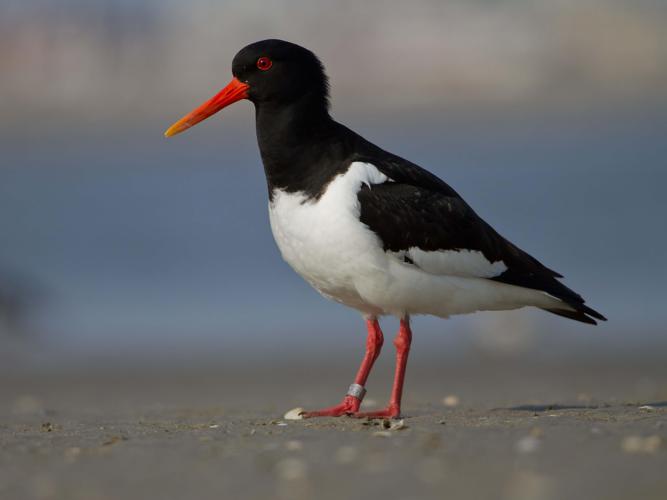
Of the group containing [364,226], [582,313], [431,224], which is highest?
[431,224]

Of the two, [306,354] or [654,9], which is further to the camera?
[654,9]

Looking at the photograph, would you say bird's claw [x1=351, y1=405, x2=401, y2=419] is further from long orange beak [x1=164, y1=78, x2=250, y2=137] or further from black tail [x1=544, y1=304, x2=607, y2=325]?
long orange beak [x1=164, y1=78, x2=250, y2=137]

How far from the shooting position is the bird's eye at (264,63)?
7.56 m

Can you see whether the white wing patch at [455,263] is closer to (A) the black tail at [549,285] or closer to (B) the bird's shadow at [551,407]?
(A) the black tail at [549,285]

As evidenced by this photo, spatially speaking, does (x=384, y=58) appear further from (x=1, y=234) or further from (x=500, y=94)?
(x=1, y=234)

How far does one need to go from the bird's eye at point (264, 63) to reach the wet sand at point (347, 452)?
230 cm

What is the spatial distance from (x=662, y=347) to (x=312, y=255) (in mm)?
7922

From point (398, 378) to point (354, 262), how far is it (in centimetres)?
86

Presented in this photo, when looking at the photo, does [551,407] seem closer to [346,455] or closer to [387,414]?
[387,414]

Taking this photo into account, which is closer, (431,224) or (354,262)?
(354,262)

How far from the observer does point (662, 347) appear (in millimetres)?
13641

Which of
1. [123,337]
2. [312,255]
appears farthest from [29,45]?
[312,255]

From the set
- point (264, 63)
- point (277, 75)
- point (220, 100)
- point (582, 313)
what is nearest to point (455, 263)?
point (582, 313)

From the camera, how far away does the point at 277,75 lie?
755 cm
